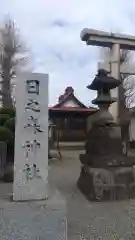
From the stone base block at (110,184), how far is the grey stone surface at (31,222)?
2.50 metres

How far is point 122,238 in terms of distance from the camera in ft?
12.0

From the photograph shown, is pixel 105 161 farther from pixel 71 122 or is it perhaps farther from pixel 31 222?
pixel 71 122

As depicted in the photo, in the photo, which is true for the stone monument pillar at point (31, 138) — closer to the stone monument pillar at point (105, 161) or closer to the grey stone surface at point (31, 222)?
the grey stone surface at point (31, 222)

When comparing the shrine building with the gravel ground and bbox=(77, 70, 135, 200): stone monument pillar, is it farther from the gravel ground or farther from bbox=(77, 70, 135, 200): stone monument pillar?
the gravel ground

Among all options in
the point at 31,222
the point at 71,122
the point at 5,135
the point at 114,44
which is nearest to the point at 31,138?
the point at 31,222

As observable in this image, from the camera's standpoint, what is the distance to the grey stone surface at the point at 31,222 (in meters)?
3.19

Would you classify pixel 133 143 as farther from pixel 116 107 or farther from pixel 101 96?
pixel 101 96

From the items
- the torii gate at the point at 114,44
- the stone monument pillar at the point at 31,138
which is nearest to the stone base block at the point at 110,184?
the stone monument pillar at the point at 31,138

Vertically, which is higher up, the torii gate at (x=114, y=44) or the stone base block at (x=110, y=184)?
the torii gate at (x=114, y=44)

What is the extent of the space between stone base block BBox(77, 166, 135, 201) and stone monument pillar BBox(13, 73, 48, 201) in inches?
94.2

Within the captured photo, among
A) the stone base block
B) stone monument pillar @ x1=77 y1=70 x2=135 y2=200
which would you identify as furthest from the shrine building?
the stone base block

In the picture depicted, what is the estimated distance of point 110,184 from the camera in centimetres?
574

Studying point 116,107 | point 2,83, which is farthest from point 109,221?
point 2,83

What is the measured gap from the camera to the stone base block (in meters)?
5.69
